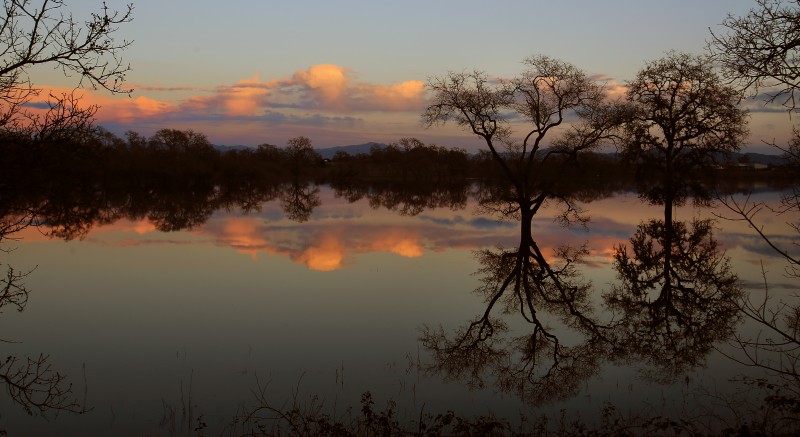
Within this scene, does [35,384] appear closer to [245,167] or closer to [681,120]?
[681,120]

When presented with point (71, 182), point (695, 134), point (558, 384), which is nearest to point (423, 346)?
point (558, 384)

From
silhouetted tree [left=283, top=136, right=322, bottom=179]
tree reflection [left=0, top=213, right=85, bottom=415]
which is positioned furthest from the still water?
silhouetted tree [left=283, top=136, right=322, bottom=179]

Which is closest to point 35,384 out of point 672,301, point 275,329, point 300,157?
point 275,329

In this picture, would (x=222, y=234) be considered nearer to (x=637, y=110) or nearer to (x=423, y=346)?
(x=423, y=346)

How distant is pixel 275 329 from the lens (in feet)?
29.7

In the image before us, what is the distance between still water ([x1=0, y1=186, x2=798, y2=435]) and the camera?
629cm

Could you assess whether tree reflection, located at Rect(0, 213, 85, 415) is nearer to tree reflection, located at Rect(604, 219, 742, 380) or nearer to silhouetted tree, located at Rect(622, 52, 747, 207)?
tree reflection, located at Rect(604, 219, 742, 380)

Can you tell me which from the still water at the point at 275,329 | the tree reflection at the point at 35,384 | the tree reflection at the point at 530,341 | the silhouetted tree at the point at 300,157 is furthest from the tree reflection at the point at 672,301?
the silhouetted tree at the point at 300,157

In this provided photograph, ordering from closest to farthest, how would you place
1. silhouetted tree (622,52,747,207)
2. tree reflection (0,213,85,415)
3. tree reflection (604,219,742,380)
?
A: tree reflection (0,213,85,415)
tree reflection (604,219,742,380)
silhouetted tree (622,52,747,207)

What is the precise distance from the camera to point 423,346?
327 inches

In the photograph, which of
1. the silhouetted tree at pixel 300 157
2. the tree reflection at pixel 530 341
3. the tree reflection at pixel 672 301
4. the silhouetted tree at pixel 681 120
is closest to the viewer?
the tree reflection at pixel 530 341

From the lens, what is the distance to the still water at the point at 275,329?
629cm

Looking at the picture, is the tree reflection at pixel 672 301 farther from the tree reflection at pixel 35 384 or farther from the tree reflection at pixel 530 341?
the tree reflection at pixel 35 384

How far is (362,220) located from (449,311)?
56.0 feet
